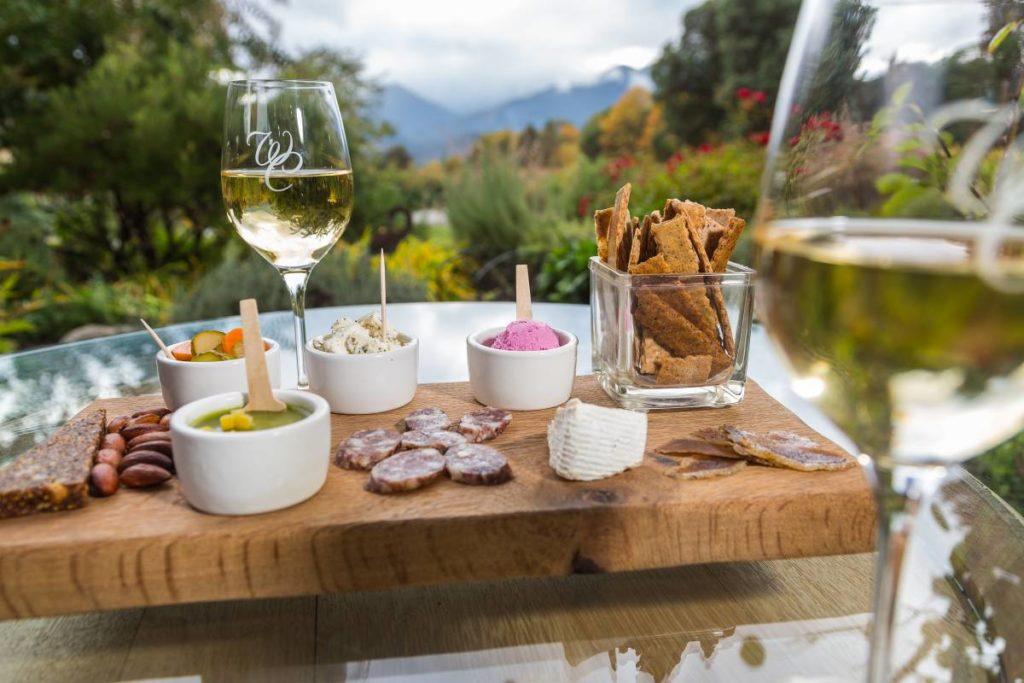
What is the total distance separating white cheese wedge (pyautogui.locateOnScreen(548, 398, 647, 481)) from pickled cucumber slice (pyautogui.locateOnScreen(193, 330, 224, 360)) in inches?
25.1

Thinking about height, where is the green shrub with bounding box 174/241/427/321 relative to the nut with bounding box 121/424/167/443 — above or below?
below

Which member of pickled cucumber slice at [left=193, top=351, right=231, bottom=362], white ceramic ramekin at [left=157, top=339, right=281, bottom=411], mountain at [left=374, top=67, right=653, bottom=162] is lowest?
white ceramic ramekin at [left=157, top=339, right=281, bottom=411]

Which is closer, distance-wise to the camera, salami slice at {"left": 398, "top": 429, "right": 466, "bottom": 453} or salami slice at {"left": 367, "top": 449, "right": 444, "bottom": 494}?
salami slice at {"left": 367, "top": 449, "right": 444, "bottom": 494}

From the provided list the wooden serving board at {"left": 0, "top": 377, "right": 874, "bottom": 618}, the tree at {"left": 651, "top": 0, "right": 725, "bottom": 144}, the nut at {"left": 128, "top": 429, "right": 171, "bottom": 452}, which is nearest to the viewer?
the wooden serving board at {"left": 0, "top": 377, "right": 874, "bottom": 618}

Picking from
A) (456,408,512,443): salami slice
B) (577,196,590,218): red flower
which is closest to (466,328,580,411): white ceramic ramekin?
(456,408,512,443): salami slice

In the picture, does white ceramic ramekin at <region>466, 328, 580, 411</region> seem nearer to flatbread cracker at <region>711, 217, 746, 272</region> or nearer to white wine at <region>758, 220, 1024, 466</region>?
flatbread cracker at <region>711, 217, 746, 272</region>

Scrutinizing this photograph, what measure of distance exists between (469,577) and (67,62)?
24.7 ft

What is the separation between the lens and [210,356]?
1.28 meters

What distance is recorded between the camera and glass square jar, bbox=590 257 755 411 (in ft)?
3.97

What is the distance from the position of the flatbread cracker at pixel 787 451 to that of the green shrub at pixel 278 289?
3.35 meters

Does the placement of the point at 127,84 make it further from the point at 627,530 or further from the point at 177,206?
the point at 627,530

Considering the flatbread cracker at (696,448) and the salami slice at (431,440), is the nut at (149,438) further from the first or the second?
the flatbread cracker at (696,448)

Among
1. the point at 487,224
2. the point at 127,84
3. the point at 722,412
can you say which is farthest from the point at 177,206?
the point at 722,412

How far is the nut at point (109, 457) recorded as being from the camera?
1003mm
